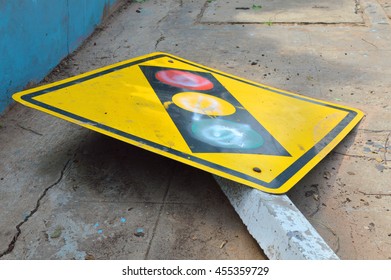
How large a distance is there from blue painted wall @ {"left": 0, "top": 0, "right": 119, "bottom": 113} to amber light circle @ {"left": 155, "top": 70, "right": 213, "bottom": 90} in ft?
3.62

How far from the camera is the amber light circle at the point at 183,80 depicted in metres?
3.26

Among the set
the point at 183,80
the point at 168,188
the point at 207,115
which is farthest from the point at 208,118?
the point at 183,80

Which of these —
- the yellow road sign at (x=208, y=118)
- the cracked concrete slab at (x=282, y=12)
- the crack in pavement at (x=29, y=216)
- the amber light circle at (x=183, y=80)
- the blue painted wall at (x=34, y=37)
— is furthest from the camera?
the cracked concrete slab at (x=282, y=12)

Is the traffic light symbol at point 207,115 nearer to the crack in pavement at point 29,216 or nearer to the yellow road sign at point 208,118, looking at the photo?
the yellow road sign at point 208,118

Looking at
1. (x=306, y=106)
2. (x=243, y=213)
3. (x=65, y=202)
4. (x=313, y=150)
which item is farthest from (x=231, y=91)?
(x=65, y=202)

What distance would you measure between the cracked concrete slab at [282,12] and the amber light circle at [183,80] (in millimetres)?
2269

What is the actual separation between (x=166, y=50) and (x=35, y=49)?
A: 1317 mm

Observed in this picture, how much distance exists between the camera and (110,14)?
5719mm

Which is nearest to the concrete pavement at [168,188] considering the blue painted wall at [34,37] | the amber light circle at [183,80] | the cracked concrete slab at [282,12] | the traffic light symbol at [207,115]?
the blue painted wall at [34,37]

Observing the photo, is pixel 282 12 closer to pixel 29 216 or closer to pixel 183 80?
pixel 183 80

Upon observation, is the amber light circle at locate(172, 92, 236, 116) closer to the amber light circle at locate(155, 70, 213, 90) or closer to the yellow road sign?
the yellow road sign

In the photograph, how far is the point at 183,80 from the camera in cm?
335

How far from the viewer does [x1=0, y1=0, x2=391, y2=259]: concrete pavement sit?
7.49 feet

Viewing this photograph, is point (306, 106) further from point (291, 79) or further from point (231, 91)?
point (291, 79)
